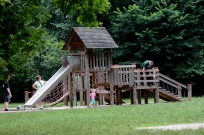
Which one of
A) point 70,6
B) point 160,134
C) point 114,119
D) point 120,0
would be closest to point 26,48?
point 70,6

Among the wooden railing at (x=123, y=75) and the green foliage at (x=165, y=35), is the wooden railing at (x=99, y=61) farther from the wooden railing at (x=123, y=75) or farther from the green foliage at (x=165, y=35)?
the green foliage at (x=165, y=35)

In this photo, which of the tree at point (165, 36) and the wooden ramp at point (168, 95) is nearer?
the wooden ramp at point (168, 95)

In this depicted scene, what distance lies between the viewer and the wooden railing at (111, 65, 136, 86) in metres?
28.2

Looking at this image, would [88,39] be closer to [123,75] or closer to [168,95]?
[123,75]

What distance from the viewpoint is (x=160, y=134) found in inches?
504

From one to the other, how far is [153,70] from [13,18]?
1508 cm

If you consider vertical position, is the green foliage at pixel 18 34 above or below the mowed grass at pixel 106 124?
above

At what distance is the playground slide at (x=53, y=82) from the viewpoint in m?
26.2

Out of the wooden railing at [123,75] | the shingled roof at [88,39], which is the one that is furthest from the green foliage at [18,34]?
the wooden railing at [123,75]

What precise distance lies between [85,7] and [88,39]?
10947 mm

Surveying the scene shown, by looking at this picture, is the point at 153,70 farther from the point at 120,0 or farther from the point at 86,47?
the point at 120,0

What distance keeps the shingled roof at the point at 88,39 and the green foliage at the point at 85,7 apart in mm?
10062

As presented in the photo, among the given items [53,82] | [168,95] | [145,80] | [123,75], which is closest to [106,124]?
[53,82]

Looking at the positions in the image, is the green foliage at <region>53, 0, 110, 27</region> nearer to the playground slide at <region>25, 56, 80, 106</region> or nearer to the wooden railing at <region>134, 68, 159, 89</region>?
the playground slide at <region>25, 56, 80, 106</region>
